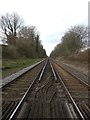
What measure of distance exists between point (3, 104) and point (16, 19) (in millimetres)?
85293

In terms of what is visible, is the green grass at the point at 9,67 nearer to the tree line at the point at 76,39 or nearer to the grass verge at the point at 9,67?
the grass verge at the point at 9,67

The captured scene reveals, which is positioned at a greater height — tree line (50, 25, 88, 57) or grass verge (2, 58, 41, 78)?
tree line (50, 25, 88, 57)

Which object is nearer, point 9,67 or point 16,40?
point 9,67

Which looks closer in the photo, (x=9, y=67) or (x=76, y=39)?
(x=9, y=67)

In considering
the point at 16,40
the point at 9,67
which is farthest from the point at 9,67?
the point at 16,40

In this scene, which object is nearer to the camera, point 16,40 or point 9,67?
point 9,67

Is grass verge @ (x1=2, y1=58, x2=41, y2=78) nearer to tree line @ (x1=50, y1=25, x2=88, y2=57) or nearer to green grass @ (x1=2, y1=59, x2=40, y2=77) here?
green grass @ (x1=2, y1=59, x2=40, y2=77)

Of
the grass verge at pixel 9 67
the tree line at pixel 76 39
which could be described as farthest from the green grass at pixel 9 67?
the tree line at pixel 76 39

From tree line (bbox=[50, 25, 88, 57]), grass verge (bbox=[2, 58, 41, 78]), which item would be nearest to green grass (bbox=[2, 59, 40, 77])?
grass verge (bbox=[2, 58, 41, 78])

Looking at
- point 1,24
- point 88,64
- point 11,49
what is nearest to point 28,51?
point 1,24

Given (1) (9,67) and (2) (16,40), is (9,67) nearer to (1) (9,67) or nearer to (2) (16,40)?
(1) (9,67)

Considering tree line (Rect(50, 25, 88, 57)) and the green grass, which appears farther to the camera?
tree line (Rect(50, 25, 88, 57))

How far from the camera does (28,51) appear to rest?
8725 cm

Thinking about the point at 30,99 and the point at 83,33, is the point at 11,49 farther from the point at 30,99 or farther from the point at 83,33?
the point at 30,99
